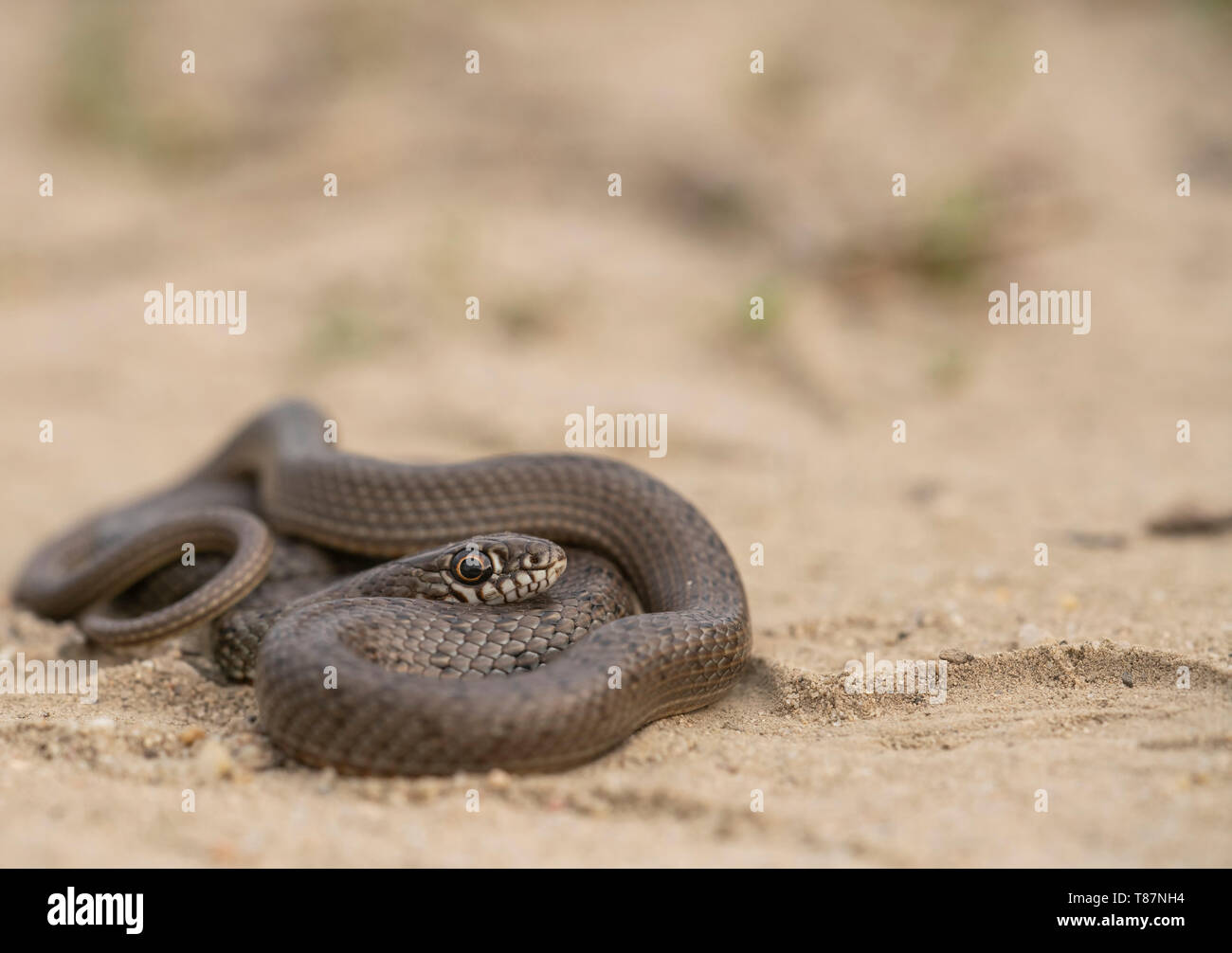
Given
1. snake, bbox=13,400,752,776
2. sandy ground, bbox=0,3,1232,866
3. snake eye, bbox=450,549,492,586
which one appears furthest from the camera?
snake eye, bbox=450,549,492,586

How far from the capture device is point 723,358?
12.1m

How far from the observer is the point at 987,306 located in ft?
40.5

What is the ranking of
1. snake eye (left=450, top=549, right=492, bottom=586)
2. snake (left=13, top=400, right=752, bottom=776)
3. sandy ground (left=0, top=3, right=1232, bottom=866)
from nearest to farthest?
1. sandy ground (left=0, top=3, right=1232, bottom=866)
2. snake (left=13, top=400, right=752, bottom=776)
3. snake eye (left=450, top=549, right=492, bottom=586)

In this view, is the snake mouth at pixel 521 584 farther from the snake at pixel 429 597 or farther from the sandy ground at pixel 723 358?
the sandy ground at pixel 723 358

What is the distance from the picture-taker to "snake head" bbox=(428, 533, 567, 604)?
5684 mm

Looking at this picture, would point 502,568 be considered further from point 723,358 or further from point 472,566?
point 723,358

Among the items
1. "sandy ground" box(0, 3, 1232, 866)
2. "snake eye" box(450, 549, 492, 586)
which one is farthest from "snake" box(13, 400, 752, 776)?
"sandy ground" box(0, 3, 1232, 866)

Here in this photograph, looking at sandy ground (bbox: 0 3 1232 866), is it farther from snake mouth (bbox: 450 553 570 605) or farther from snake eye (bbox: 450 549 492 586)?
snake eye (bbox: 450 549 492 586)

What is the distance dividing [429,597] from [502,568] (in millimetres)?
470

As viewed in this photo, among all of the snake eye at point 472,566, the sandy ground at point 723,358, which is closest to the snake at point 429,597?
the snake eye at point 472,566

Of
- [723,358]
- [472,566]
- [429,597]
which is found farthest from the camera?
[723,358]

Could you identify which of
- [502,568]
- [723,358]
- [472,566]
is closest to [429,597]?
[472,566]

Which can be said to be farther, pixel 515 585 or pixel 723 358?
pixel 723 358

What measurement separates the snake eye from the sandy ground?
48.7 inches
